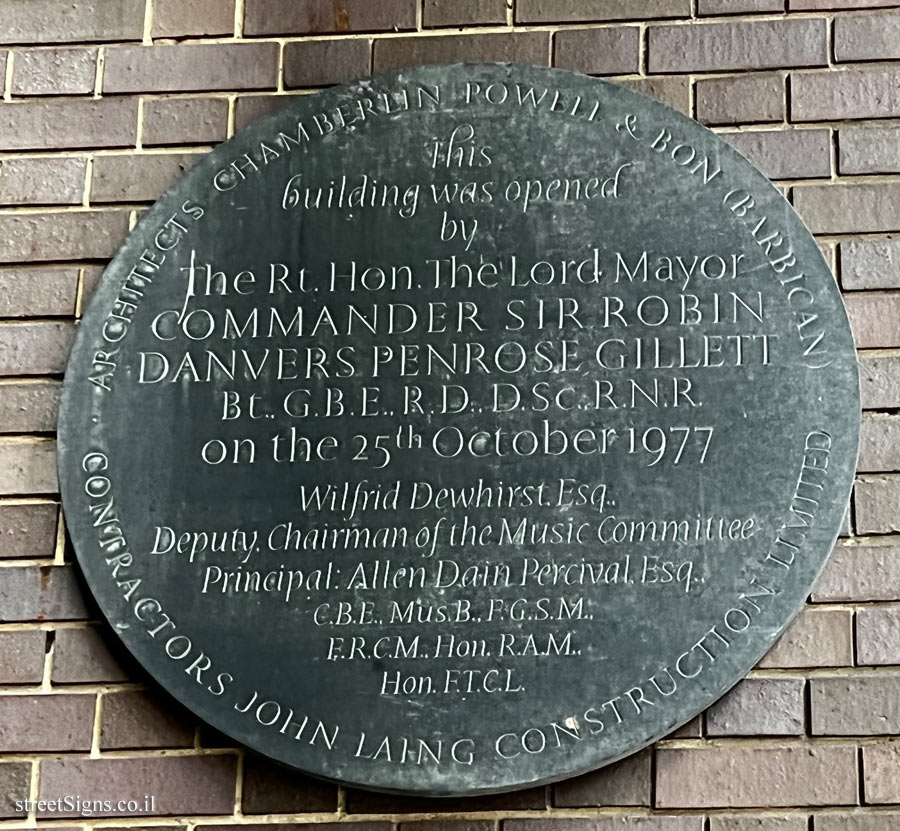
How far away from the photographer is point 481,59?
3260mm

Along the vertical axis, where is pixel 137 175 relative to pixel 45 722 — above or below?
above

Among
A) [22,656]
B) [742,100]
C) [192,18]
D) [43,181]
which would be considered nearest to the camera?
[22,656]

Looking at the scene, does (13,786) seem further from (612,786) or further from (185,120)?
(185,120)

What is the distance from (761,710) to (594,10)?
57.8 inches

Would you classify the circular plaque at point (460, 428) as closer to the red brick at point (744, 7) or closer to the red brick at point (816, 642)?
the red brick at point (816, 642)

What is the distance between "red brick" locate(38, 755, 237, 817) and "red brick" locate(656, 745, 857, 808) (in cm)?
78

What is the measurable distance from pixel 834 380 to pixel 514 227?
0.68 m

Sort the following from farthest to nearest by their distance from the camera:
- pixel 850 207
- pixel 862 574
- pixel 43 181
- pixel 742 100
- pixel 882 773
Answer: pixel 43 181
pixel 742 100
pixel 850 207
pixel 862 574
pixel 882 773

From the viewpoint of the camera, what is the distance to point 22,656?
2.93m

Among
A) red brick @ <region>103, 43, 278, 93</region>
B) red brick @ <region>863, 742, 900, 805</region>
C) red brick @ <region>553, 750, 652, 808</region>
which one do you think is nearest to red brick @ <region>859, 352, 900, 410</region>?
red brick @ <region>863, 742, 900, 805</region>

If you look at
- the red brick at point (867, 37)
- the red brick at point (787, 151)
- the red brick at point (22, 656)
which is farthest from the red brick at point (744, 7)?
the red brick at point (22, 656)

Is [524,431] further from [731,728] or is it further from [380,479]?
[731,728]

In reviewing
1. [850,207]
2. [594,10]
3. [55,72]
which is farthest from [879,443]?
[55,72]

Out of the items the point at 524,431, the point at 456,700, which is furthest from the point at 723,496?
the point at 456,700
